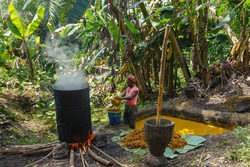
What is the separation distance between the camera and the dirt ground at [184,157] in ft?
10.5

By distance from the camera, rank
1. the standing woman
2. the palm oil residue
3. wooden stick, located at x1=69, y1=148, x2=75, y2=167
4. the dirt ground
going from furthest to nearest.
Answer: the standing woman, the palm oil residue, wooden stick, located at x1=69, y1=148, x2=75, y2=167, the dirt ground

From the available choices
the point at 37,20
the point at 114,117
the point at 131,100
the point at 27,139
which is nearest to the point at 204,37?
the point at 131,100

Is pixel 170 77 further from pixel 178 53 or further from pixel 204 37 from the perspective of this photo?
pixel 204 37

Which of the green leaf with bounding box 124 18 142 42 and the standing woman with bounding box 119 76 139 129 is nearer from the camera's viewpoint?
the standing woman with bounding box 119 76 139 129

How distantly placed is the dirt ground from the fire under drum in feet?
1.24

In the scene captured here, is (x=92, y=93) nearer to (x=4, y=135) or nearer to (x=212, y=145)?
(x=4, y=135)

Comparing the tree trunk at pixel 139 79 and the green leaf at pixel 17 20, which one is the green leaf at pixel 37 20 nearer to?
the green leaf at pixel 17 20

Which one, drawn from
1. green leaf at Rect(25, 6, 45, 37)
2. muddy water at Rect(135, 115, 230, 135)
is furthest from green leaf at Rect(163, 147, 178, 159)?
green leaf at Rect(25, 6, 45, 37)

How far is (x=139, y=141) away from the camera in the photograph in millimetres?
4148

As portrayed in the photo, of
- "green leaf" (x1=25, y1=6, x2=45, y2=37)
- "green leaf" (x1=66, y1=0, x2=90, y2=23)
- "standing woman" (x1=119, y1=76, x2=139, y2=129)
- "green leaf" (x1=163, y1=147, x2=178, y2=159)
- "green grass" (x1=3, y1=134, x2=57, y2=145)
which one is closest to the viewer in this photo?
"green leaf" (x1=66, y1=0, x2=90, y2=23)

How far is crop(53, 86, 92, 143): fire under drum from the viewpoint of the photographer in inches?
157

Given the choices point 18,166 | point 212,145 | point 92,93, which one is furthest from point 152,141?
point 92,93

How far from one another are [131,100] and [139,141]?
1.13 metres

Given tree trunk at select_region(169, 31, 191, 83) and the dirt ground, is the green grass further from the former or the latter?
tree trunk at select_region(169, 31, 191, 83)
